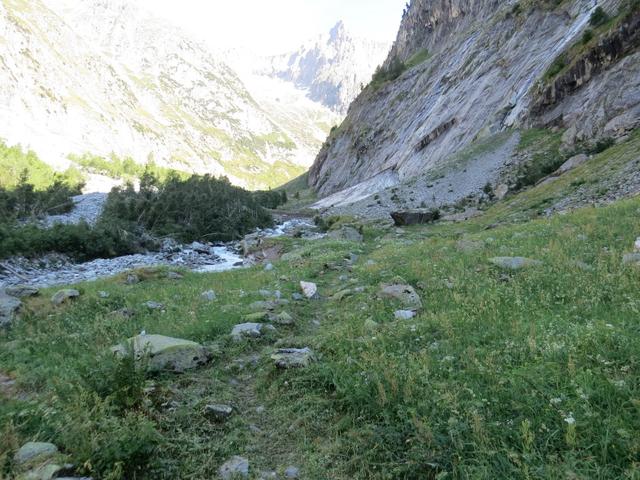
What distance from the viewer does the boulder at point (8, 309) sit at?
1067cm

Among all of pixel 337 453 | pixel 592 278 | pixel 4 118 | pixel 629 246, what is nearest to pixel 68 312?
pixel 337 453

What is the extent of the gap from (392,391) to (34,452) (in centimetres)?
416

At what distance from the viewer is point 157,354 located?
7148 mm

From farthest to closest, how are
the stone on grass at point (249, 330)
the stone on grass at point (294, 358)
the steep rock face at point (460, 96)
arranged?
the steep rock face at point (460, 96) → the stone on grass at point (249, 330) → the stone on grass at point (294, 358)

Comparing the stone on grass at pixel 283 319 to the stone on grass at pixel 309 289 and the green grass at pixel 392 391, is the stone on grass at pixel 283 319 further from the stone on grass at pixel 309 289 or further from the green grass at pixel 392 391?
the stone on grass at pixel 309 289

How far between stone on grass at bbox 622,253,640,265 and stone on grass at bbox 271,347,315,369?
6806mm

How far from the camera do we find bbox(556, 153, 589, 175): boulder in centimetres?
2805

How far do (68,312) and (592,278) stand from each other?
42.1ft

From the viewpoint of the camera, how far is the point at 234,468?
4.69 metres

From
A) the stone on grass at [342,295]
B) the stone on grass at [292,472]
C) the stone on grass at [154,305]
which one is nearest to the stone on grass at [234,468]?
the stone on grass at [292,472]

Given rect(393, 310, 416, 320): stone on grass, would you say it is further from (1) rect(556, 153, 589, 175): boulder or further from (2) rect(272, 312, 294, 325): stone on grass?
(1) rect(556, 153, 589, 175): boulder

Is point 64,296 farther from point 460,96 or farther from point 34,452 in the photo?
point 460,96

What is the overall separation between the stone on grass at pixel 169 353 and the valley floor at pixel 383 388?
0.27 m

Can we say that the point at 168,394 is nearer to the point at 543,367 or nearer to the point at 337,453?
the point at 337,453
